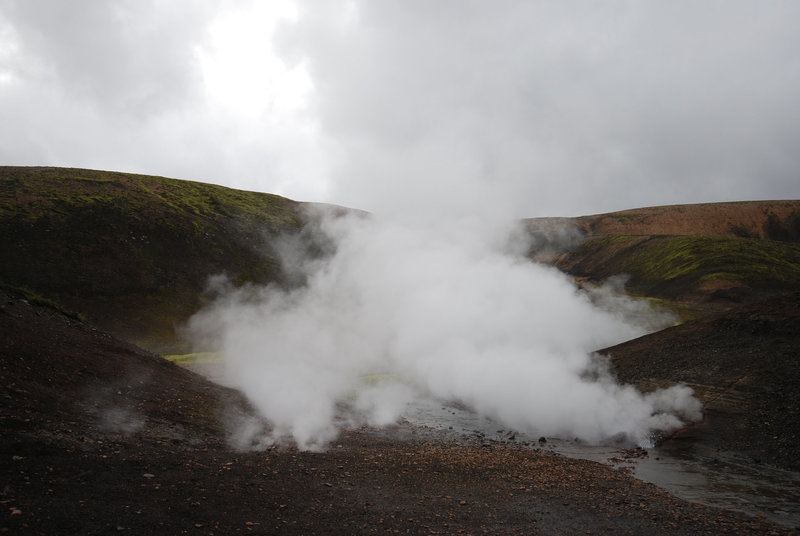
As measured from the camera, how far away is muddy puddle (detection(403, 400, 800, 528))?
432 inches

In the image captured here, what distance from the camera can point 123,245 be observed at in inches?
1909

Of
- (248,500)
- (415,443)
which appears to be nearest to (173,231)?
(415,443)

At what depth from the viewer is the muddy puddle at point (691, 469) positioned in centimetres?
1096

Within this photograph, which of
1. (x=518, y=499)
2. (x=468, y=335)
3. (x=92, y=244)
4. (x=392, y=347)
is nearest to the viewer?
(x=518, y=499)

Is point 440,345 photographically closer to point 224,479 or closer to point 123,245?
point 224,479

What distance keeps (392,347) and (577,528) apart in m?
17.6

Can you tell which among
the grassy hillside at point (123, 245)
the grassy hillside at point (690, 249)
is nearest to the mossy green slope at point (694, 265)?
the grassy hillside at point (690, 249)

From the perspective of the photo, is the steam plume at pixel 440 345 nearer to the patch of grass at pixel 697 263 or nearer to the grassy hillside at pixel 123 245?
the grassy hillside at pixel 123 245

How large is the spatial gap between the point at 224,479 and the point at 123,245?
47.4m

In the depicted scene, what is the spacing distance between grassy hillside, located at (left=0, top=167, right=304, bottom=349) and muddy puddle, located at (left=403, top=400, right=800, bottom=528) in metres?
28.4

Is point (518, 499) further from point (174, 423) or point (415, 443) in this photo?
point (174, 423)

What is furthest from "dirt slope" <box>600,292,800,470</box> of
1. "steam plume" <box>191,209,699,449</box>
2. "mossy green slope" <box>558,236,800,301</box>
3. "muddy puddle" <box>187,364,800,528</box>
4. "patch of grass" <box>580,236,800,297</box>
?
"patch of grass" <box>580,236,800,297</box>

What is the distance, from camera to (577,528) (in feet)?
28.2

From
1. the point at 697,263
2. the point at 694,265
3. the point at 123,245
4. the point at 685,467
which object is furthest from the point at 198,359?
the point at 697,263
